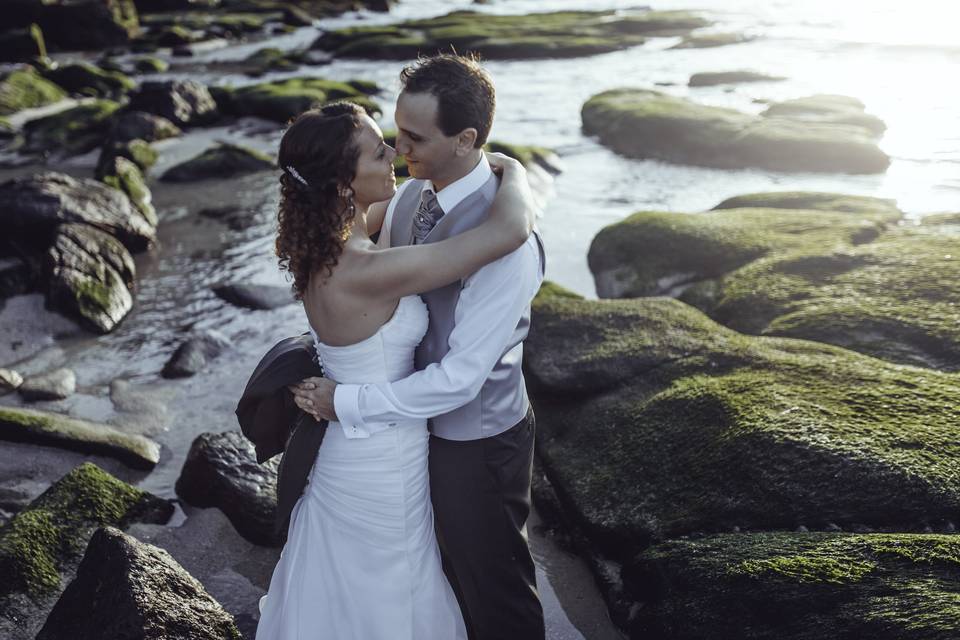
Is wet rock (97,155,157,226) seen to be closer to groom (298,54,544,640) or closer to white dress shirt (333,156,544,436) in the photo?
groom (298,54,544,640)

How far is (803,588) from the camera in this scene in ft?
13.7

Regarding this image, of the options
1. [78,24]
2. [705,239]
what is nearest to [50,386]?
[705,239]

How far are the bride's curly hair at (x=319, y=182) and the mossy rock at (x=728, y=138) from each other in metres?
12.8

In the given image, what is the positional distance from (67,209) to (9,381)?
401 cm

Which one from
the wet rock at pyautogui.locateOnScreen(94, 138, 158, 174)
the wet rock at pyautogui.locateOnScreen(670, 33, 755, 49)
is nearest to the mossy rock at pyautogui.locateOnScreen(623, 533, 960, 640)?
the wet rock at pyautogui.locateOnScreen(94, 138, 158, 174)

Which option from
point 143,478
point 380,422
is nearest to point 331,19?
point 143,478

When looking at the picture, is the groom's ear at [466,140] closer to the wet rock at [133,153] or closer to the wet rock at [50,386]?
the wet rock at [50,386]

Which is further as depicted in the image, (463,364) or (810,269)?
(810,269)

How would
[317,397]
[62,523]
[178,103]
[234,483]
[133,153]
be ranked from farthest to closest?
1. [178,103]
2. [133,153]
3. [234,483]
4. [62,523]
5. [317,397]

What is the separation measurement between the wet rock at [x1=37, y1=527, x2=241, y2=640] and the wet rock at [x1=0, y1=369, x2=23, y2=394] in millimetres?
4558

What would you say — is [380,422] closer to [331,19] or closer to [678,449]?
[678,449]

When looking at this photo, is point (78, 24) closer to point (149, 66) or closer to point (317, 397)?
point (149, 66)

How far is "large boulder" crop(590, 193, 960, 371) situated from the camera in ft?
23.0

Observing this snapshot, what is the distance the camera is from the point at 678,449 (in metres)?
5.55
